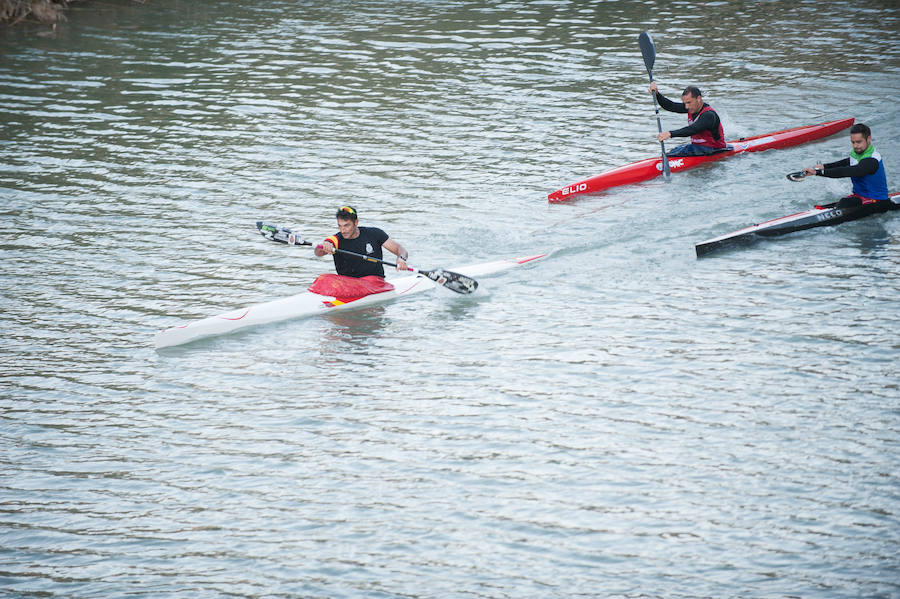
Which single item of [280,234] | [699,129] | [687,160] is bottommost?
[280,234]

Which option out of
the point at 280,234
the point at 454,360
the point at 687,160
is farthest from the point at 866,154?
the point at 280,234

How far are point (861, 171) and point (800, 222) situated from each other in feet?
3.78

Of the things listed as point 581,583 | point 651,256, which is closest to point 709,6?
point 651,256

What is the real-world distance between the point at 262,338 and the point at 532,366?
11.6 feet

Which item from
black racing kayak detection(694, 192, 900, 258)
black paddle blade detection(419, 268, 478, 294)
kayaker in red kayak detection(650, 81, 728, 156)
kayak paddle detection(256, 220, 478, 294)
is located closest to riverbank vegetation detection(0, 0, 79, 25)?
kayaker in red kayak detection(650, 81, 728, 156)

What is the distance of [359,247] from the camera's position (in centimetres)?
1249

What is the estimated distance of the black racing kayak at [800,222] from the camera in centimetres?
1320

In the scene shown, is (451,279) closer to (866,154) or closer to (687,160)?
(866,154)

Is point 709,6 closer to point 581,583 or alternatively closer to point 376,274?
point 376,274

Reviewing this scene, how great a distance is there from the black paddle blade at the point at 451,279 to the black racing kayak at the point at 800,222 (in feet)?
10.7

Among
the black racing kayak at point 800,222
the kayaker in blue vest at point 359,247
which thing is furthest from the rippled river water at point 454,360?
the kayaker in blue vest at point 359,247

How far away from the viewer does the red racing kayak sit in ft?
52.0

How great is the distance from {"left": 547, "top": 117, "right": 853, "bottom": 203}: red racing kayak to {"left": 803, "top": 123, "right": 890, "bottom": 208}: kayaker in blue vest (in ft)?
10.6

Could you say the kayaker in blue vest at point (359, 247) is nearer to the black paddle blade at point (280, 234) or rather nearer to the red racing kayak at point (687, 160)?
the black paddle blade at point (280, 234)
